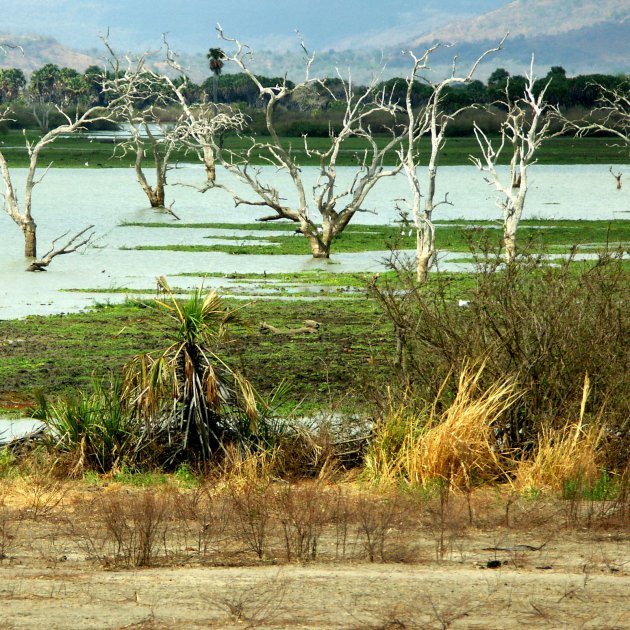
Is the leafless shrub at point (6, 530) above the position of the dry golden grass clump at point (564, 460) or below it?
below

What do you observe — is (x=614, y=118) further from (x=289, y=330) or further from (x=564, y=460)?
(x=564, y=460)

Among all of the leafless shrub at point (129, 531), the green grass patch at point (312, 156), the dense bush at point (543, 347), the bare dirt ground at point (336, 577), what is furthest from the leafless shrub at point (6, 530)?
the green grass patch at point (312, 156)

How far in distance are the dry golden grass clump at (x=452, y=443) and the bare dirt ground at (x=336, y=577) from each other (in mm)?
732

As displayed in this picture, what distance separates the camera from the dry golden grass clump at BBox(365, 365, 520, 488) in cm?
948

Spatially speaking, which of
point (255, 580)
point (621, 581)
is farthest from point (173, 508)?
point (621, 581)

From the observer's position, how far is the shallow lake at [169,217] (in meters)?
25.4

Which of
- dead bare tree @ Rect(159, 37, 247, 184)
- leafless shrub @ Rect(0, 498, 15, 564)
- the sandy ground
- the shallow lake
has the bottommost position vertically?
the shallow lake

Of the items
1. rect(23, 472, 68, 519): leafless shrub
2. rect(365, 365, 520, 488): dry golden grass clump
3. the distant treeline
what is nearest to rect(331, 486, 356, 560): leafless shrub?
rect(365, 365, 520, 488): dry golden grass clump

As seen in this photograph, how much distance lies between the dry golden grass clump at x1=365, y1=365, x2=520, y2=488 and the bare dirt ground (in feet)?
2.40

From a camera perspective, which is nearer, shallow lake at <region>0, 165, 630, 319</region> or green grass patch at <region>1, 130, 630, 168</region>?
shallow lake at <region>0, 165, 630, 319</region>

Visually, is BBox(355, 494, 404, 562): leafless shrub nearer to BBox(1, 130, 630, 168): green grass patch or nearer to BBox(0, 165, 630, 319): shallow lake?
BBox(0, 165, 630, 319): shallow lake

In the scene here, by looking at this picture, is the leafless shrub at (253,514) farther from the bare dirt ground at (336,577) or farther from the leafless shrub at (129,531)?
the leafless shrub at (129,531)

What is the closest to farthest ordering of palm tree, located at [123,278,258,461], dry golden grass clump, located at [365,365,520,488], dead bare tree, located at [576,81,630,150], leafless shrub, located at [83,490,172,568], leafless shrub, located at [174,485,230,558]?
leafless shrub, located at [83,490,172,568] < leafless shrub, located at [174,485,230,558] < dry golden grass clump, located at [365,365,520,488] < palm tree, located at [123,278,258,461] < dead bare tree, located at [576,81,630,150]

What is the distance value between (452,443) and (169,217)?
34.3 meters
